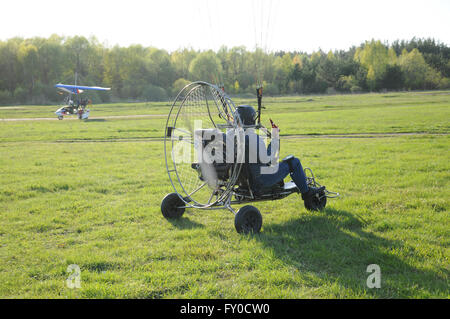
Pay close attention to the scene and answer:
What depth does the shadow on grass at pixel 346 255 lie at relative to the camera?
14.7 ft

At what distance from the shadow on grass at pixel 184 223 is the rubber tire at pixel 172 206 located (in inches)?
4.5

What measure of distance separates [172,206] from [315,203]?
9.53ft

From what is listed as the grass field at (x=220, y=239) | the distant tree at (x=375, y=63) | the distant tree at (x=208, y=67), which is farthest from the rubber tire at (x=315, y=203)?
the distant tree at (x=375, y=63)

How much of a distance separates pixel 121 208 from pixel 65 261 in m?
2.66

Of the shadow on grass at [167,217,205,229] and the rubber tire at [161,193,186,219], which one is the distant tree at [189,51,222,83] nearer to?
the rubber tire at [161,193,186,219]

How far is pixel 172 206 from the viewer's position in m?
7.29

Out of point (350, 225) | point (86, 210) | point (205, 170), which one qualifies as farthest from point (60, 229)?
point (350, 225)

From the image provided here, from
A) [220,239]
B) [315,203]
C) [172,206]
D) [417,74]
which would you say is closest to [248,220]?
[220,239]

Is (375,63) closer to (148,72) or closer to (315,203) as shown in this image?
(148,72)

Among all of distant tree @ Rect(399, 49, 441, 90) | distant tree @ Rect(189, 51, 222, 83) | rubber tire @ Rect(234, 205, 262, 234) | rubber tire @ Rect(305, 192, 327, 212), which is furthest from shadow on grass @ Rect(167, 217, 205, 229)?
distant tree @ Rect(399, 49, 441, 90)

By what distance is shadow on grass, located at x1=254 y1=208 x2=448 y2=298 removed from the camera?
4.48 metres

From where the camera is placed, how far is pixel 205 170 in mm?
6641

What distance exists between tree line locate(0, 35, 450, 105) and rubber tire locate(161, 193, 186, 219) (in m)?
67.5

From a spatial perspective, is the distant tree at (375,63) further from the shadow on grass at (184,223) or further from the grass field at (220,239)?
the shadow on grass at (184,223)
